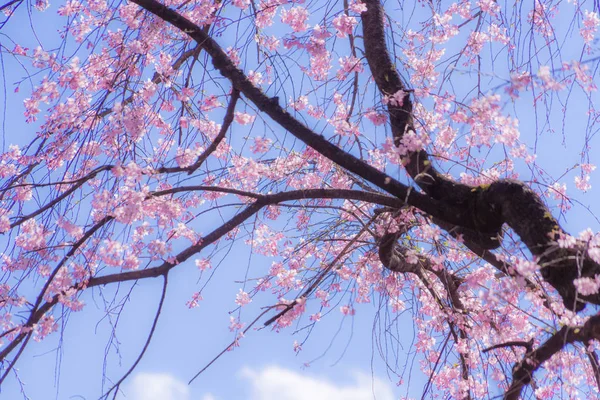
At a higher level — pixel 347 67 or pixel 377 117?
pixel 347 67

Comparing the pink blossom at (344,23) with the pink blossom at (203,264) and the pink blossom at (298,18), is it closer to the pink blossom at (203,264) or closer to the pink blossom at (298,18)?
the pink blossom at (298,18)

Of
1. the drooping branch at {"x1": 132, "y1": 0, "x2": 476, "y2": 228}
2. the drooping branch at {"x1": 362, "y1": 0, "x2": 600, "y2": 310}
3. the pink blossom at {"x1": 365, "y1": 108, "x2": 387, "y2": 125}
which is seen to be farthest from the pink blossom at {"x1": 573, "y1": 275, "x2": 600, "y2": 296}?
the pink blossom at {"x1": 365, "y1": 108, "x2": 387, "y2": 125}

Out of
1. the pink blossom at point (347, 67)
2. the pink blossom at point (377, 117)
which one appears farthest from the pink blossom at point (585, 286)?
the pink blossom at point (347, 67)

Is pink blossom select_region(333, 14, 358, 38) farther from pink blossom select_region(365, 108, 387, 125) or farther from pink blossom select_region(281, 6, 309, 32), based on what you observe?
pink blossom select_region(365, 108, 387, 125)

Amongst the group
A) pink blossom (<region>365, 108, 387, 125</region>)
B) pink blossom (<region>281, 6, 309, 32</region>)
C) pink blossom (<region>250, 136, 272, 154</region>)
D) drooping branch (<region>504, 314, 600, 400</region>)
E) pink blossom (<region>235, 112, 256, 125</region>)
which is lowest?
drooping branch (<region>504, 314, 600, 400</region>)

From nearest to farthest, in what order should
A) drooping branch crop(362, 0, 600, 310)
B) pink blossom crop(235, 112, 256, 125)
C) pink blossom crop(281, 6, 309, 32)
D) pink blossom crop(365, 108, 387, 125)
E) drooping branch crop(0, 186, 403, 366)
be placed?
drooping branch crop(362, 0, 600, 310) → drooping branch crop(0, 186, 403, 366) → pink blossom crop(365, 108, 387, 125) → pink blossom crop(281, 6, 309, 32) → pink blossom crop(235, 112, 256, 125)

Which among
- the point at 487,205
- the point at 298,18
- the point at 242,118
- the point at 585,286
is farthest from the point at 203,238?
the point at 298,18

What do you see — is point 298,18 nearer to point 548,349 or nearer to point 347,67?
point 347,67

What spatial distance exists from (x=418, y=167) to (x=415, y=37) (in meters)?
2.42

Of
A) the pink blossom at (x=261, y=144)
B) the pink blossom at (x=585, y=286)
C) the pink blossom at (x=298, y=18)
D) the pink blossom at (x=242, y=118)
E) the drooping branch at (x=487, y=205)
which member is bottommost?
the pink blossom at (x=585, y=286)

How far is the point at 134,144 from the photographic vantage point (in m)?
3.75

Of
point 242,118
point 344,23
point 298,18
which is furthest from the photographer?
point 242,118

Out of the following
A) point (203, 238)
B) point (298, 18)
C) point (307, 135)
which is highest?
point (298, 18)

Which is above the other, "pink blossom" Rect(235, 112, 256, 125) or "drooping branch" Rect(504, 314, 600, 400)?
"pink blossom" Rect(235, 112, 256, 125)
